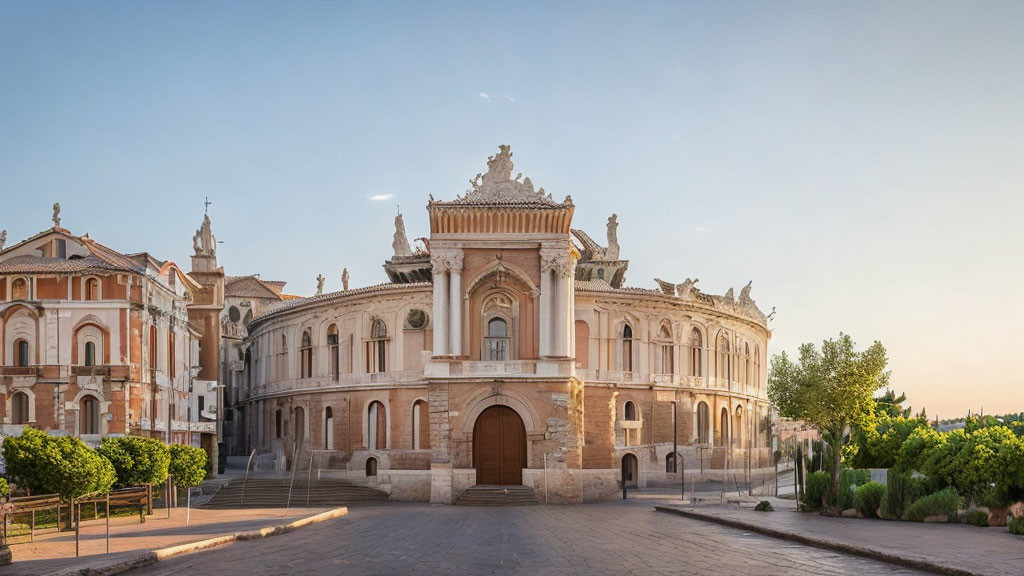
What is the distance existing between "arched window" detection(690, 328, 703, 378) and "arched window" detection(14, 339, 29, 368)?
31741 mm

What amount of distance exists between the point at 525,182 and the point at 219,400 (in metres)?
24.0

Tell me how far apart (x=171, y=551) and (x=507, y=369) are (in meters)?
21.4

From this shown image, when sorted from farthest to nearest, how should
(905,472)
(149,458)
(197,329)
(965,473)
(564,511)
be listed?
(197,329) < (564,511) < (149,458) < (905,472) < (965,473)

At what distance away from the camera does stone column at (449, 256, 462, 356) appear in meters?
40.3

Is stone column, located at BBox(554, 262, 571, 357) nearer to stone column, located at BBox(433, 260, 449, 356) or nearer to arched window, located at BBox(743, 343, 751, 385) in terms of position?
stone column, located at BBox(433, 260, 449, 356)

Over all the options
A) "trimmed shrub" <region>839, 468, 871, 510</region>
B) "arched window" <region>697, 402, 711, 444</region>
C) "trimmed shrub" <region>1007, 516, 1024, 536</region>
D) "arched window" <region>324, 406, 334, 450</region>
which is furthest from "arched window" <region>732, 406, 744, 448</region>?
"trimmed shrub" <region>1007, 516, 1024, 536</region>

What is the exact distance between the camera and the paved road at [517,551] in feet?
57.0

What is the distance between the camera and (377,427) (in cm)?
4938

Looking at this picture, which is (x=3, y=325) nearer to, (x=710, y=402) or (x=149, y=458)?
(x=149, y=458)

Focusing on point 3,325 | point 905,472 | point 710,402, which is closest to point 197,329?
point 3,325

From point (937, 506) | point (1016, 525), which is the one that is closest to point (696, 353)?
point (937, 506)

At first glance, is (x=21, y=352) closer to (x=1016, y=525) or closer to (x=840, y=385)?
(x=840, y=385)

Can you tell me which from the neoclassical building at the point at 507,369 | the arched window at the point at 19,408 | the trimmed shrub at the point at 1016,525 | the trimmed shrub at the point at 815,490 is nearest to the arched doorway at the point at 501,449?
the neoclassical building at the point at 507,369

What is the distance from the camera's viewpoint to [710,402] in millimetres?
56062
